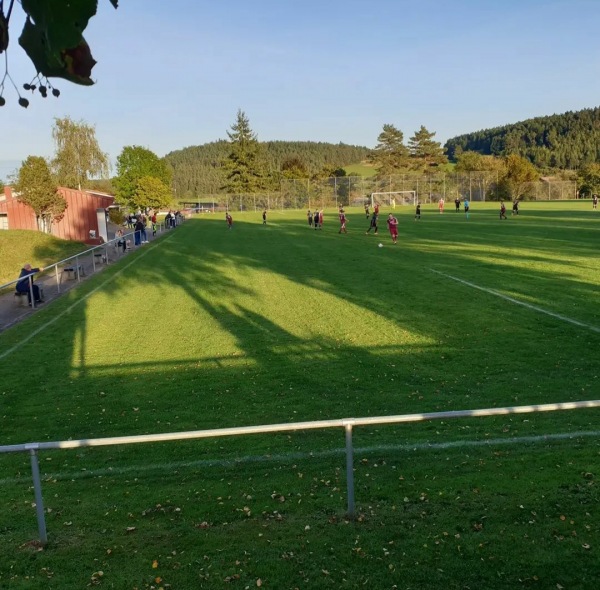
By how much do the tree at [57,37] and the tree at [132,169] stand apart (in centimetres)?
8187

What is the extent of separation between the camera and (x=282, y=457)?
673 centimetres

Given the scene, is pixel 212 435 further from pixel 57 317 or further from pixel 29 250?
pixel 29 250

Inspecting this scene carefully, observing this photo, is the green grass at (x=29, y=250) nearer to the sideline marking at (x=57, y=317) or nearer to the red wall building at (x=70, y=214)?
the red wall building at (x=70, y=214)

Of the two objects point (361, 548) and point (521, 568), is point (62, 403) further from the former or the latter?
point (521, 568)

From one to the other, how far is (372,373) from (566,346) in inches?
153

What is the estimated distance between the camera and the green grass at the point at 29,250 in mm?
29203

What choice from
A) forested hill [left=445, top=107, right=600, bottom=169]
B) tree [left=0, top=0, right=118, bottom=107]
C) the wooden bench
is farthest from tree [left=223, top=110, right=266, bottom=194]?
tree [left=0, top=0, right=118, bottom=107]

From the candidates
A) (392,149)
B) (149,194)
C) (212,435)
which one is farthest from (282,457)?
(392,149)

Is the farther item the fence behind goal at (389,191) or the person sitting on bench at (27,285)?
the fence behind goal at (389,191)

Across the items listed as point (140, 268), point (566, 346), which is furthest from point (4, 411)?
point (140, 268)

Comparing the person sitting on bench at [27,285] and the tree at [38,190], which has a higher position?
the tree at [38,190]

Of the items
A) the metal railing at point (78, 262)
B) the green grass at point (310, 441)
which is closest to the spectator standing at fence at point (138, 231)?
the metal railing at point (78, 262)

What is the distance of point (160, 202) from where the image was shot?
6481 centimetres

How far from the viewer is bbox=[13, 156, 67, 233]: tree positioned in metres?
36.8
